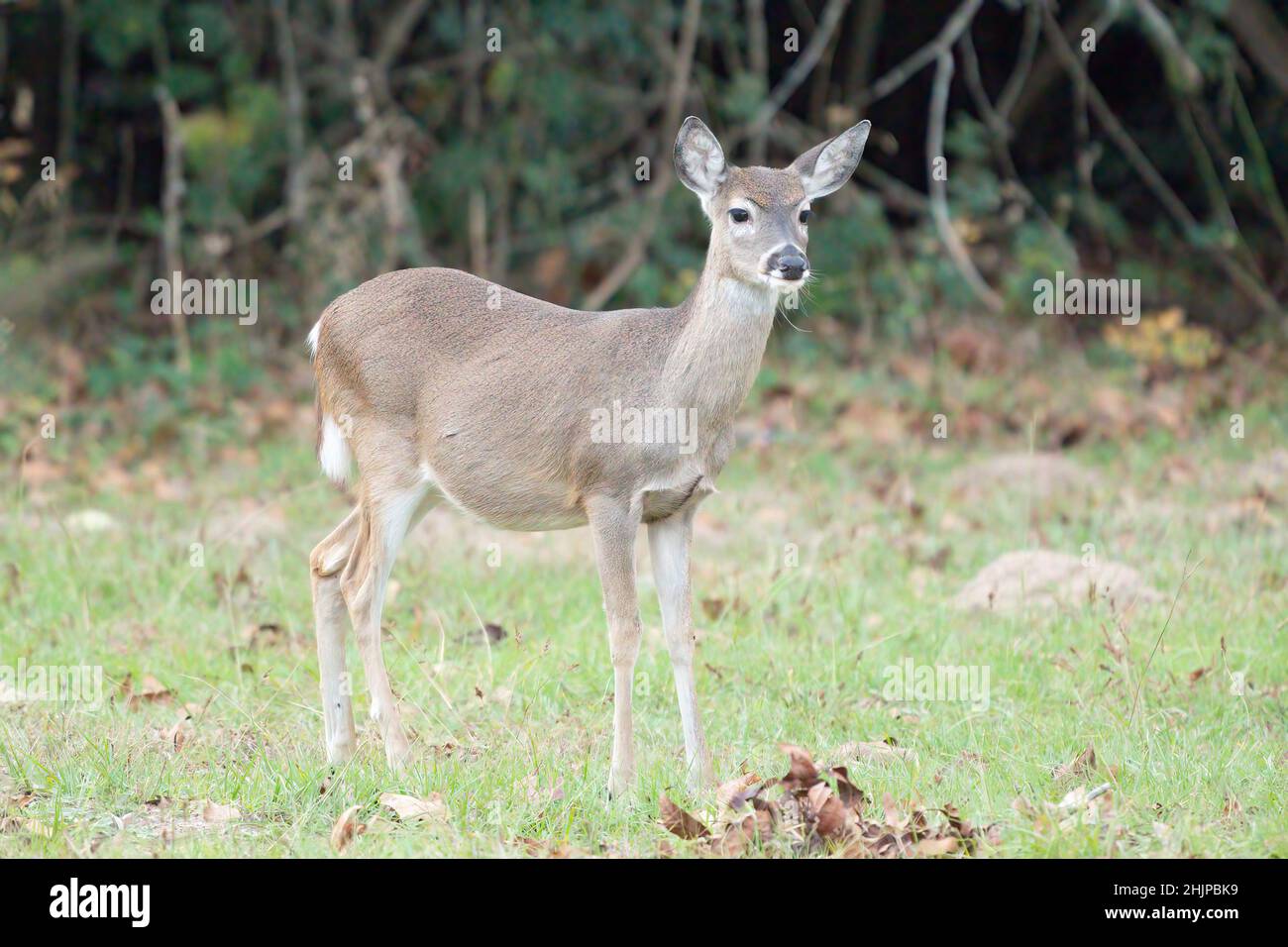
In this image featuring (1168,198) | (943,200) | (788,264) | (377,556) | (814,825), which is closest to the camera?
(814,825)

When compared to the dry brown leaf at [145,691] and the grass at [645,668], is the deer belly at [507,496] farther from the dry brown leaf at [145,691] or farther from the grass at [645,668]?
the dry brown leaf at [145,691]

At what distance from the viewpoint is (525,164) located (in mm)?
11969

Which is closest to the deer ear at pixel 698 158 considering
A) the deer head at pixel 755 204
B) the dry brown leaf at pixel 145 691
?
the deer head at pixel 755 204

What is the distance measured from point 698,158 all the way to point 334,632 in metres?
1.93

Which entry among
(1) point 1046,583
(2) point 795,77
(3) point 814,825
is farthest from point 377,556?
(2) point 795,77

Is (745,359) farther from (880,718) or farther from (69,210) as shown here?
(69,210)

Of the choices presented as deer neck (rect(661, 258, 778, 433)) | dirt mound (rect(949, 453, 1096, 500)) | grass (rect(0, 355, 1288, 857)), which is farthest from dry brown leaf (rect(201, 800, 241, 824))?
dirt mound (rect(949, 453, 1096, 500))

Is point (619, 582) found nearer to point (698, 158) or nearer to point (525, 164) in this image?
point (698, 158)

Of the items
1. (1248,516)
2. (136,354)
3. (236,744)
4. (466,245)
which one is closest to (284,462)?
(136,354)

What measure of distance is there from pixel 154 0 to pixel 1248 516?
303 inches

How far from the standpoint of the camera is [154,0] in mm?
11312

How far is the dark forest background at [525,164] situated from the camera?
36.8 ft

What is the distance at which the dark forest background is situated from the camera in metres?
11.2

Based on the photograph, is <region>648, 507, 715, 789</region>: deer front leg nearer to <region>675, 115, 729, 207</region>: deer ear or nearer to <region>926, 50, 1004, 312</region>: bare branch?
<region>675, 115, 729, 207</region>: deer ear
